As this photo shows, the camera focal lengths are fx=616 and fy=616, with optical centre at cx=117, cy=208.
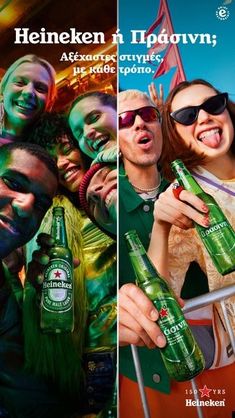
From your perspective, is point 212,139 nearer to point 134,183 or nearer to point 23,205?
point 134,183

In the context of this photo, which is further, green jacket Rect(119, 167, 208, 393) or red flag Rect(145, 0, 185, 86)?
red flag Rect(145, 0, 185, 86)

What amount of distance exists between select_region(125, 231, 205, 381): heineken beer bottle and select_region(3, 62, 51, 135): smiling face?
0.83m

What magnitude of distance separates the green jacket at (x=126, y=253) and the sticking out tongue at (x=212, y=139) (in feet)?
0.88

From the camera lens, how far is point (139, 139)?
2836 millimetres

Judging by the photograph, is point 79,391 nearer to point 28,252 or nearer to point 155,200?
point 28,252

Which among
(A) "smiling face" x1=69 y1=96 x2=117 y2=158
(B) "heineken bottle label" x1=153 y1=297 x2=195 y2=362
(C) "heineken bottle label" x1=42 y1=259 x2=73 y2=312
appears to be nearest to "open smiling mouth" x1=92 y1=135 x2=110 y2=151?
(A) "smiling face" x1=69 y1=96 x2=117 y2=158

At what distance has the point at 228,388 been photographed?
9.11 ft

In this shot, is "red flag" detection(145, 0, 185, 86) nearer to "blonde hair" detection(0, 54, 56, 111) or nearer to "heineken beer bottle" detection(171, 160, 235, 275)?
"blonde hair" detection(0, 54, 56, 111)

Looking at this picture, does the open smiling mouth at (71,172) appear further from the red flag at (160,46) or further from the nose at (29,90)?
the red flag at (160,46)

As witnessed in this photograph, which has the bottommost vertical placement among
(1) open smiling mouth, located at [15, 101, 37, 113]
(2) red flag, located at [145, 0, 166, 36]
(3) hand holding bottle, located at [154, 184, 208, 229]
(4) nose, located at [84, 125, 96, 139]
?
(3) hand holding bottle, located at [154, 184, 208, 229]

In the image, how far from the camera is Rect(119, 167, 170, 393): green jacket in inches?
109

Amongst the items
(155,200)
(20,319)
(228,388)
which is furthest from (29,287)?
(228,388)

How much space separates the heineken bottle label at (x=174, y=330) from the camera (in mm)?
2697

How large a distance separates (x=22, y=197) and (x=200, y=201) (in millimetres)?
820
